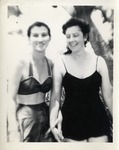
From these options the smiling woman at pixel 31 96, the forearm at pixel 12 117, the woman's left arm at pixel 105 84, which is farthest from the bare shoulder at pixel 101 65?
the forearm at pixel 12 117

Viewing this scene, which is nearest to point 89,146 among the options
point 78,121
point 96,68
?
point 78,121

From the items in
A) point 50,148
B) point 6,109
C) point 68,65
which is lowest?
point 50,148

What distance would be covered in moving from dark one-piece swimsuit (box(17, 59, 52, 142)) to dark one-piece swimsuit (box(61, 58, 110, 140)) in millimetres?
47

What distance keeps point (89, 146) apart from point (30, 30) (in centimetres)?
33

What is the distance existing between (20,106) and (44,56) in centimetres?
14

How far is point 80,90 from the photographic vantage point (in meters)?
0.66

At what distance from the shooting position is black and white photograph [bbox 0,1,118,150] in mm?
660

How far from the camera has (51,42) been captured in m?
0.67

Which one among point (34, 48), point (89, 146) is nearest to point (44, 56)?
point (34, 48)

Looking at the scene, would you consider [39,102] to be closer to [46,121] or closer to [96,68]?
[46,121]

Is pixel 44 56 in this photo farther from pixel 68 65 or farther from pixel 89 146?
pixel 89 146

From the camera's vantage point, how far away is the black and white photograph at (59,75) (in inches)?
26.0

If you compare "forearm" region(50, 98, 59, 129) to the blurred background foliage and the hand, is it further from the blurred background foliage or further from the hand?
the blurred background foliage

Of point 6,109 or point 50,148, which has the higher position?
point 6,109
